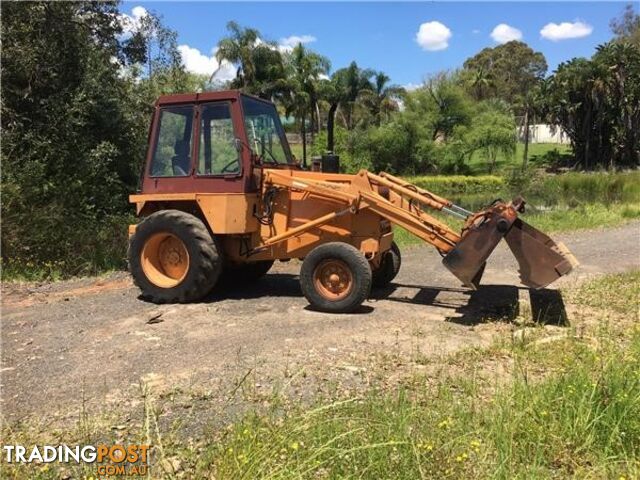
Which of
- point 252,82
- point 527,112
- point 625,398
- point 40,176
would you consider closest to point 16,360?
point 625,398

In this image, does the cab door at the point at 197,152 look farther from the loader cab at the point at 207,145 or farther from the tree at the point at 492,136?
the tree at the point at 492,136

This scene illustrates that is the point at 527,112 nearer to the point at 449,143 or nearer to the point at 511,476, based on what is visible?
the point at 449,143

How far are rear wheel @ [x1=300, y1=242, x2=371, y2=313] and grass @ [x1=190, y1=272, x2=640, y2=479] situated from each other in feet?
7.89

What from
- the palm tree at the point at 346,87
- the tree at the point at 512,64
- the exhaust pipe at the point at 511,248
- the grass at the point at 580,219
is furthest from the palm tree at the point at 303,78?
the exhaust pipe at the point at 511,248

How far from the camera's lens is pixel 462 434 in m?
3.43

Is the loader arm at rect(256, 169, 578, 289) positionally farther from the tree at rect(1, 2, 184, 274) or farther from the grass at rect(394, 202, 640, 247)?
the grass at rect(394, 202, 640, 247)

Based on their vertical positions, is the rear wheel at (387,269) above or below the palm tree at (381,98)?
below

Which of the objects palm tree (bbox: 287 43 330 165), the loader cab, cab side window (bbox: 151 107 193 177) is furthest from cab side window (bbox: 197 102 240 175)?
palm tree (bbox: 287 43 330 165)

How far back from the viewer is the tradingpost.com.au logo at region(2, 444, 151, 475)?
336cm

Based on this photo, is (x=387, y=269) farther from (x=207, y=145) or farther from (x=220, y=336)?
(x=220, y=336)

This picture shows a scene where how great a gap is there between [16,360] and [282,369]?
248 centimetres

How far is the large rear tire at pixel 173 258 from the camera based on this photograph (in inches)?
287

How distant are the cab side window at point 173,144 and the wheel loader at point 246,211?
13 mm

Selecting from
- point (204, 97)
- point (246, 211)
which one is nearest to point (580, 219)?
point (246, 211)
